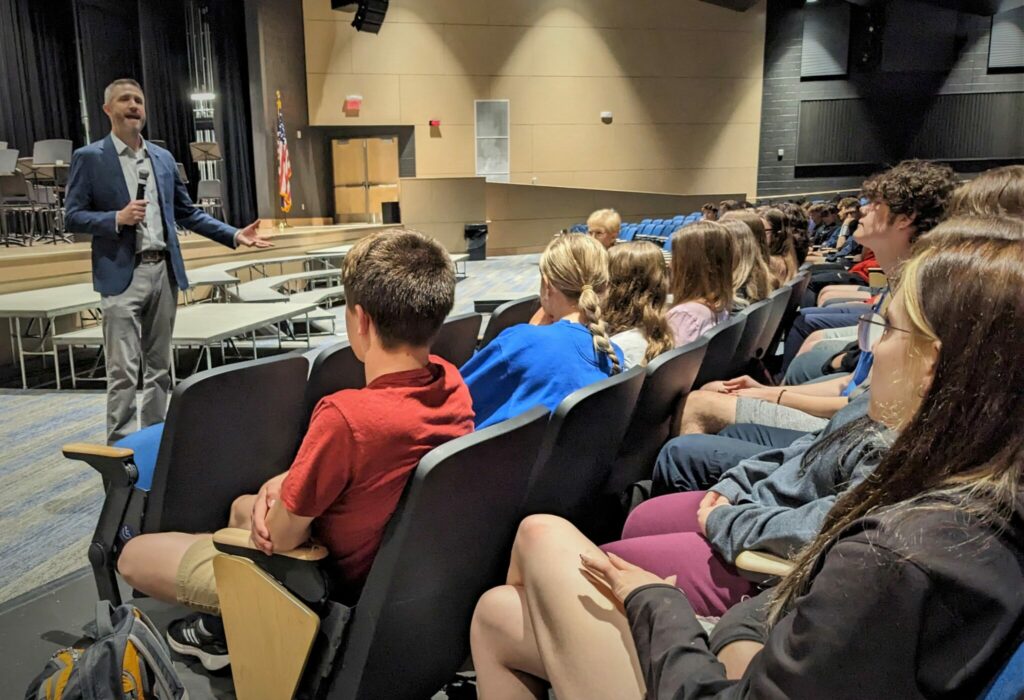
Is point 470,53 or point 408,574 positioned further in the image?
point 470,53

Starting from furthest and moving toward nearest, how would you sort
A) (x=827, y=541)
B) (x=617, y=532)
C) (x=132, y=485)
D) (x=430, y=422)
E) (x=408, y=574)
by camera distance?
(x=617, y=532)
(x=132, y=485)
(x=430, y=422)
(x=408, y=574)
(x=827, y=541)

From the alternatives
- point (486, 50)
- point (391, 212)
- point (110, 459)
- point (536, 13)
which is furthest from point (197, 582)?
point (536, 13)

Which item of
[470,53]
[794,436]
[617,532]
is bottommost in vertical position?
[617,532]

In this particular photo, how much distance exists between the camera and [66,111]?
10.9 meters

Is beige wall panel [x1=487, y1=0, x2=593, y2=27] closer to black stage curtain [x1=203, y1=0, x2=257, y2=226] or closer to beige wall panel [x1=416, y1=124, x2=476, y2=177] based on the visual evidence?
beige wall panel [x1=416, y1=124, x2=476, y2=177]

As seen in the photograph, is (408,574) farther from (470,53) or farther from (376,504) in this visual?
(470,53)

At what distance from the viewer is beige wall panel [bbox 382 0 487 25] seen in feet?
41.6

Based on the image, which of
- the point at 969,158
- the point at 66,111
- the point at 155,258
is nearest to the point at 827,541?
the point at 155,258

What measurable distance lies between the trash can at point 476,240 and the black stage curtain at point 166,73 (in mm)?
4855

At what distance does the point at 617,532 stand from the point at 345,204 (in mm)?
11952

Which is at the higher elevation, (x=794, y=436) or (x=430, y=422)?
(x=430, y=422)

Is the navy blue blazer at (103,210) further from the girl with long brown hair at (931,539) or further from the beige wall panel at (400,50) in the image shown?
the beige wall panel at (400,50)

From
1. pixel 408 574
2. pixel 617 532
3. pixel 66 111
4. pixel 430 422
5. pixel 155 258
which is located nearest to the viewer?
pixel 408 574

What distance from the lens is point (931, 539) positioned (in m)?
0.64
